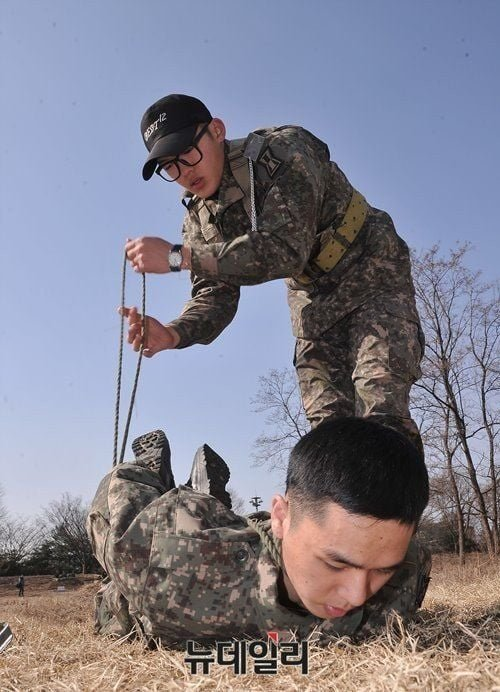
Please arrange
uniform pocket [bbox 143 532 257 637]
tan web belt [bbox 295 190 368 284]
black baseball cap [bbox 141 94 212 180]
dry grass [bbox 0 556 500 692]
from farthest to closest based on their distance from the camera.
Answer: tan web belt [bbox 295 190 368 284], black baseball cap [bbox 141 94 212 180], uniform pocket [bbox 143 532 257 637], dry grass [bbox 0 556 500 692]

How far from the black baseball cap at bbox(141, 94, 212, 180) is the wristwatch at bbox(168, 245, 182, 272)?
53 centimetres

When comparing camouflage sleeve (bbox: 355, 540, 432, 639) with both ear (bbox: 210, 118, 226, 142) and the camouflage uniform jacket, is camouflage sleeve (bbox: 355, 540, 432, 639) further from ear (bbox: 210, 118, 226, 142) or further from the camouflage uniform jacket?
ear (bbox: 210, 118, 226, 142)

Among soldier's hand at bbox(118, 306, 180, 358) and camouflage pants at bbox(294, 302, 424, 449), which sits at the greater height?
soldier's hand at bbox(118, 306, 180, 358)

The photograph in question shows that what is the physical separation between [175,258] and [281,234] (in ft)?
1.81

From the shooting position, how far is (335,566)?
2141 millimetres

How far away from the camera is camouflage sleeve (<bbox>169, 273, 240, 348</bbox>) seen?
13.6ft

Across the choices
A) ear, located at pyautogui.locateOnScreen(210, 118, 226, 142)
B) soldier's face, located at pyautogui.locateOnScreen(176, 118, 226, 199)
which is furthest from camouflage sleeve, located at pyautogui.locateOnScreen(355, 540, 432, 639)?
ear, located at pyautogui.locateOnScreen(210, 118, 226, 142)

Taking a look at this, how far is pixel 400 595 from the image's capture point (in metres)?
2.55

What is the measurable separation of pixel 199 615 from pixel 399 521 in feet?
2.49

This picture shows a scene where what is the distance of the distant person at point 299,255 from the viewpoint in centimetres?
345

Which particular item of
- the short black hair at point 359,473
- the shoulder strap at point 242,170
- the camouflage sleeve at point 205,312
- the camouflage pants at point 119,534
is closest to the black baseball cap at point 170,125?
the shoulder strap at point 242,170

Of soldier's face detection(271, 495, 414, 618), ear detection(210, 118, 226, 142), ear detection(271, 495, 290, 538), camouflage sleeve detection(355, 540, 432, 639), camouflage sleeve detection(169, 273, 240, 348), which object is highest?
ear detection(210, 118, 226, 142)

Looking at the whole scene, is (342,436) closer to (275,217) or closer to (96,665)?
(96,665)

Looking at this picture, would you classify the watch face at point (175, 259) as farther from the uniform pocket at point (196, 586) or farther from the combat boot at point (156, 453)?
the uniform pocket at point (196, 586)
